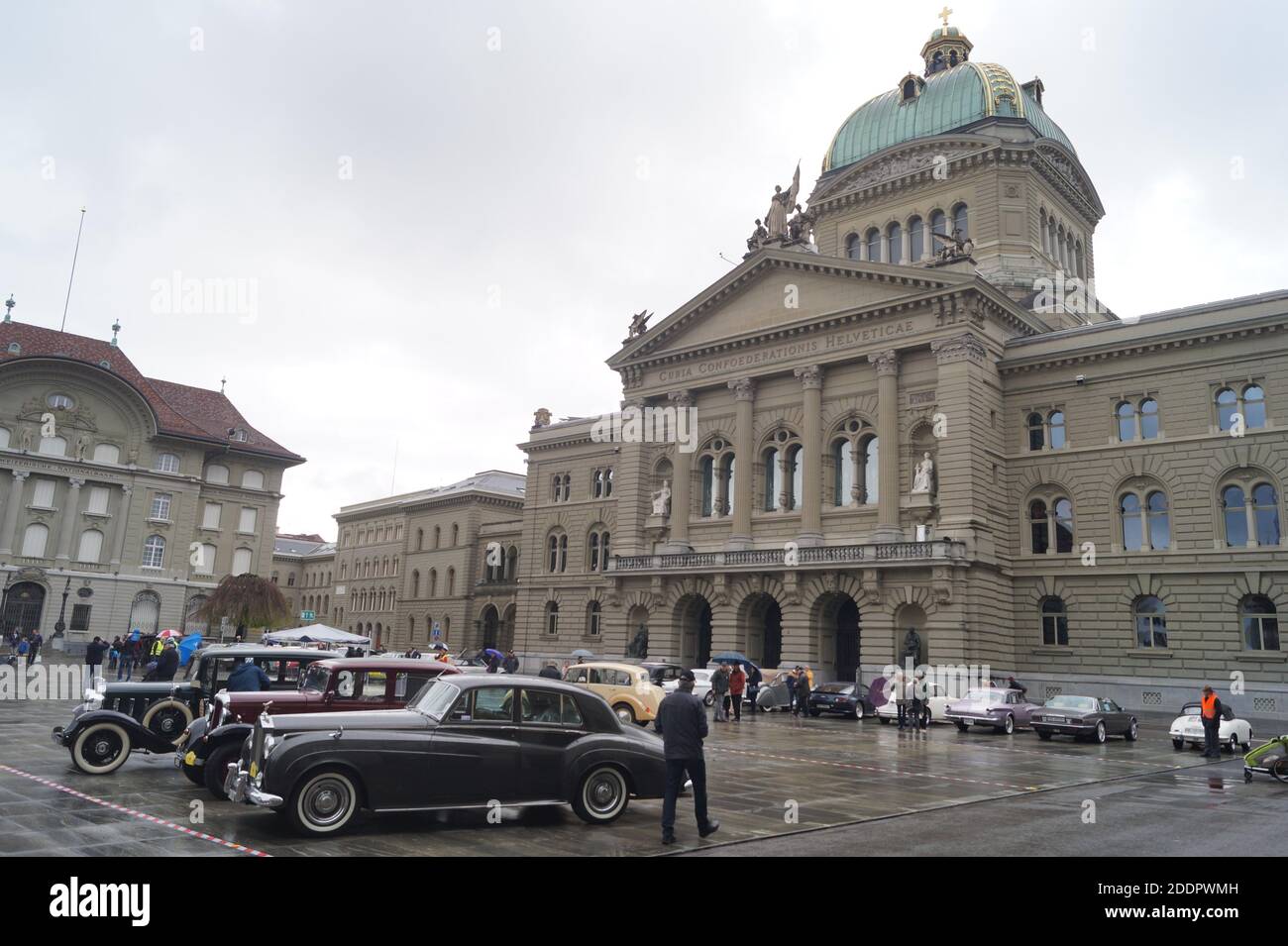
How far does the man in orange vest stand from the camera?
21938mm

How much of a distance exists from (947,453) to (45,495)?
51640 mm

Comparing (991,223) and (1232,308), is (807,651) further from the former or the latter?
(991,223)

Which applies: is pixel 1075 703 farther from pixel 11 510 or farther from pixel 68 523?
pixel 11 510

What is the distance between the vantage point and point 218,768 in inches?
480

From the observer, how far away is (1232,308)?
1420 inches

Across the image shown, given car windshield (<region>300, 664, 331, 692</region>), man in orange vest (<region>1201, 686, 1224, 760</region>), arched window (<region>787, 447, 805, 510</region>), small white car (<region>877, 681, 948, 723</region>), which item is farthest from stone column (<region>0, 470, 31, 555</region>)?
man in orange vest (<region>1201, 686, 1224, 760</region>)

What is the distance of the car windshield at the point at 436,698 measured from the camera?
1097 centimetres

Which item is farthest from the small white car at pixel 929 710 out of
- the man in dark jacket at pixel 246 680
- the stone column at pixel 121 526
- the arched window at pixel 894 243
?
the stone column at pixel 121 526

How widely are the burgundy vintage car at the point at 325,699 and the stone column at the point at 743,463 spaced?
3092 centimetres

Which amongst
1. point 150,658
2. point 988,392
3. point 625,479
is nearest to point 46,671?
point 150,658

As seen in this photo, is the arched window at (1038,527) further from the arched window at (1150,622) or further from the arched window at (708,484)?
the arched window at (708,484)

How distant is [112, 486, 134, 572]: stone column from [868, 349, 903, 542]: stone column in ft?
151

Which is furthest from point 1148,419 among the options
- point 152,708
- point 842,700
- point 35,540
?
point 35,540
